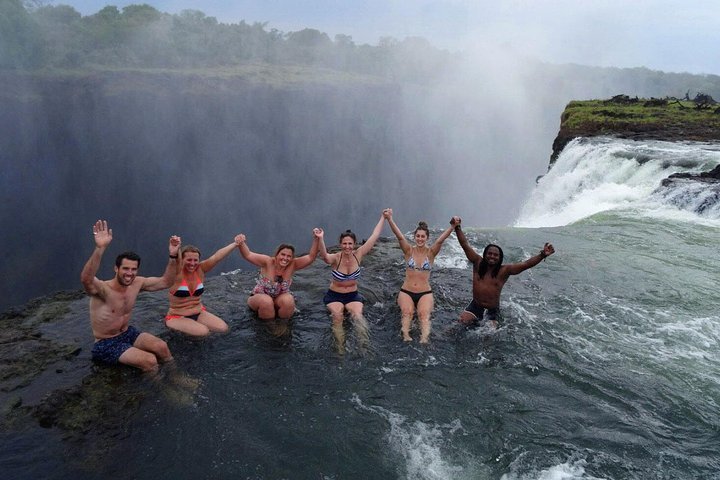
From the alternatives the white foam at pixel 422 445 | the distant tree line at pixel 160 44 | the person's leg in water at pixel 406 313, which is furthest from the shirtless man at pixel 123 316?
the distant tree line at pixel 160 44

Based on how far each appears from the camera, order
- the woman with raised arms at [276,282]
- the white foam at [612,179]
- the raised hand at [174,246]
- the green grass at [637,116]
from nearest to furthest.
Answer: the raised hand at [174,246] < the woman with raised arms at [276,282] < the white foam at [612,179] < the green grass at [637,116]

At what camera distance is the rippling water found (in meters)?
4.43

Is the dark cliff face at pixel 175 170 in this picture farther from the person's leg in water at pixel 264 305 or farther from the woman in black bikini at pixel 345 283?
the woman in black bikini at pixel 345 283

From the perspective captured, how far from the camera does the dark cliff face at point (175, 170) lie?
19.6 meters

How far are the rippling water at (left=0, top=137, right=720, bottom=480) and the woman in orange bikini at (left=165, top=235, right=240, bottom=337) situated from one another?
8.7 inches

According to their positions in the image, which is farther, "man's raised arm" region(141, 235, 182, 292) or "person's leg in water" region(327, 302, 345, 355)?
"person's leg in water" region(327, 302, 345, 355)

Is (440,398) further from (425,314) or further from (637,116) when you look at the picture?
(637,116)

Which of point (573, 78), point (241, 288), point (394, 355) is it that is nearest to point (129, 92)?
point (241, 288)

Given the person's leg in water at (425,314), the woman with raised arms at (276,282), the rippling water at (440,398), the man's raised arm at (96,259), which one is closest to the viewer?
the rippling water at (440,398)

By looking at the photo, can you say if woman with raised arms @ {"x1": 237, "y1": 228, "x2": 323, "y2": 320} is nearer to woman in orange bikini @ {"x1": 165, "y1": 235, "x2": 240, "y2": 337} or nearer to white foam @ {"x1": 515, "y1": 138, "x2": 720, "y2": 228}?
woman in orange bikini @ {"x1": 165, "y1": 235, "x2": 240, "y2": 337}

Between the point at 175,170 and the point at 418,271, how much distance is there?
2571 centimetres

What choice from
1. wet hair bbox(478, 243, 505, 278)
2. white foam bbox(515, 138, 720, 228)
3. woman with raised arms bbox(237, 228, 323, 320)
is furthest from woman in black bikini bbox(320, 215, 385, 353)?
white foam bbox(515, 138, 720, 228)

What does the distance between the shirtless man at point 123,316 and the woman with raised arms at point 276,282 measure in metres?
1.50

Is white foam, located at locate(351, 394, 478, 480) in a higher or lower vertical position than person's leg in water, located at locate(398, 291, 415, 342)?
lower
